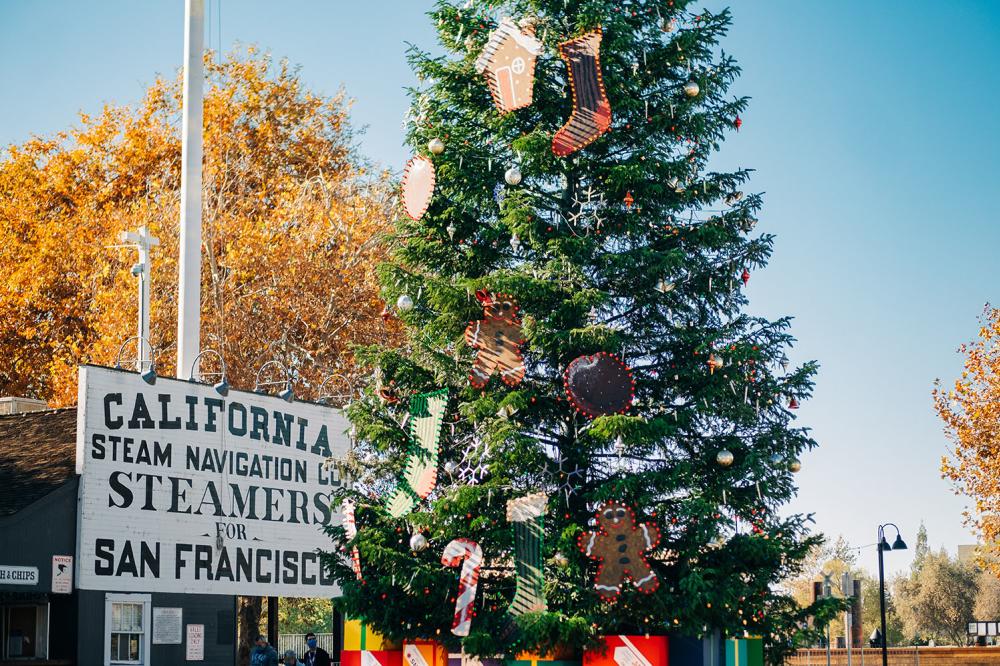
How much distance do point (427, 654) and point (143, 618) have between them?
8.05 m

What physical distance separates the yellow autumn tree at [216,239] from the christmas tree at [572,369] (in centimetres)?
1637

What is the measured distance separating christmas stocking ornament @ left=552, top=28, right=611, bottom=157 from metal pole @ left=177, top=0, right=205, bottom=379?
10996 millimetres

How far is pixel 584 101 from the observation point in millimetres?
14477

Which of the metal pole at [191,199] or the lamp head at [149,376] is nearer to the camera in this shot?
the lamp head at [149,376]

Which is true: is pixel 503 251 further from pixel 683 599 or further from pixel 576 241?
pixel 683 599

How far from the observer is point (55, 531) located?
19.7 m

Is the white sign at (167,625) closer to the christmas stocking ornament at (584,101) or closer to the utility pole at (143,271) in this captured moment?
the utility pole at (143,271)

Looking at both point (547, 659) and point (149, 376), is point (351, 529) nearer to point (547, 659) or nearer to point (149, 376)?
point (547, 659)

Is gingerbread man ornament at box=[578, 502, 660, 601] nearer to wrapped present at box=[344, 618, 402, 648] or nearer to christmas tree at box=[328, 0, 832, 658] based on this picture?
christmas tree at box=[328, 0, 832, 658]

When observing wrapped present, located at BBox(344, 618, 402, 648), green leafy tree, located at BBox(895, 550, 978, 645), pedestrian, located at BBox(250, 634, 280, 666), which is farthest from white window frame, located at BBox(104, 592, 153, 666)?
green leafy tree, located at BBox(895, 550, 978, 645)

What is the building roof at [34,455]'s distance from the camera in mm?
19859

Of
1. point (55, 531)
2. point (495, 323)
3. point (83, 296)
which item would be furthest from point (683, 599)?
point (83, 296)

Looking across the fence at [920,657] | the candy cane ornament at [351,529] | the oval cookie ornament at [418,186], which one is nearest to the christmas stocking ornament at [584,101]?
the oval cookie ornament at [418,186]

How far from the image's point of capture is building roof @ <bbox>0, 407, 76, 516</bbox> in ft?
65.2
